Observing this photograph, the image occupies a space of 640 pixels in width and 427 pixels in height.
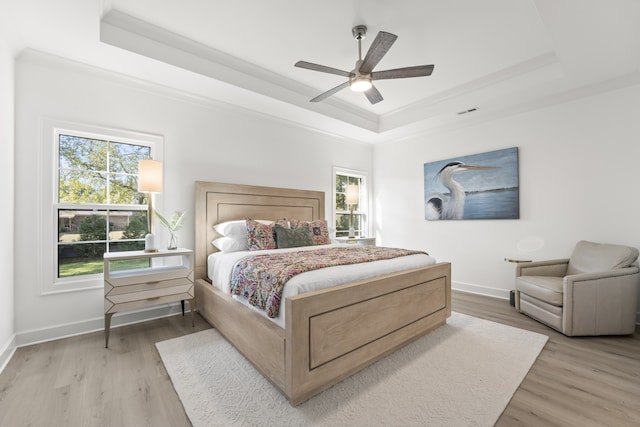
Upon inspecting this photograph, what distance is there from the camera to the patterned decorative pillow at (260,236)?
3215 millimetres

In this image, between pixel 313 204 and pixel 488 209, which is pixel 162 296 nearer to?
pixel 313 204

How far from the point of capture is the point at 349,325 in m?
1.96

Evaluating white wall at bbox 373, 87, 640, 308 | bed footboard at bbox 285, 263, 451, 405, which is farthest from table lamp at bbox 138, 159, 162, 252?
white wall at bbox 373, 87, 640, 308

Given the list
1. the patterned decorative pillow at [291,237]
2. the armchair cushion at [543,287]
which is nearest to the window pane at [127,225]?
the patterned decorative pillow at [291,237]

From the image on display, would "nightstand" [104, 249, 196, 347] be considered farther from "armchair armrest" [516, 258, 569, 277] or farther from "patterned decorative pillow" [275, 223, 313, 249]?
"armchair armrest" [516, 258, 569, 277]

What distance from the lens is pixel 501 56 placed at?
3025 millimetres

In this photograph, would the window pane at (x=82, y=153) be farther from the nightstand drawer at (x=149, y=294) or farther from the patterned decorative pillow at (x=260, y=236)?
the patterned decorative pillow at (x=260, y=236)

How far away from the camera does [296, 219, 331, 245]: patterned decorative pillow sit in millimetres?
3709

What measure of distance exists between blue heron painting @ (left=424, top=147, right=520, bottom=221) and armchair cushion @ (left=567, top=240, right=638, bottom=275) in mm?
828

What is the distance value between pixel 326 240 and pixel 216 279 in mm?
1492

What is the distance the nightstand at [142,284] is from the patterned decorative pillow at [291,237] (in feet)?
3.21

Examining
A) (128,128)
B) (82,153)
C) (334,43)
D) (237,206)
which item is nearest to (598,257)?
(334,43)

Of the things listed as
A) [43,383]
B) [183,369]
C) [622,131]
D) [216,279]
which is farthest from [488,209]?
[43,383]

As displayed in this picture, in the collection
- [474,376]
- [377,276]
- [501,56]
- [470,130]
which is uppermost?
[501,56]
